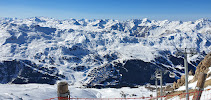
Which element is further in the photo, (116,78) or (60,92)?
(116,78)

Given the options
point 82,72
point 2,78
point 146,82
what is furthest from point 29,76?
point 146,82

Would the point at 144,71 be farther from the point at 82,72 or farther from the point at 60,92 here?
the point at 60,92

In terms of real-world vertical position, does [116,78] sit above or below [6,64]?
below

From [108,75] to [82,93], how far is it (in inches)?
3532

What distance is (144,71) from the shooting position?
199m

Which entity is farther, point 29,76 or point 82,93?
point 29,76

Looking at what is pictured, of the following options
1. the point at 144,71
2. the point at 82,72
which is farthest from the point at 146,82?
the point at 82,72

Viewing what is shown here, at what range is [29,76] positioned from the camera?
179 metres

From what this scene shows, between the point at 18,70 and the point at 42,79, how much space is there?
3316 centimetres

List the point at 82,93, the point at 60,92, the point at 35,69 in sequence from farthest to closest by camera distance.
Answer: the point at 35,69, the point at 82,93, the point at 60,92

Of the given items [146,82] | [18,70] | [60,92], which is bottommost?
[146,82]

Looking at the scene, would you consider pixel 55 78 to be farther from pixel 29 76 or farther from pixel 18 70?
pixel 18 70

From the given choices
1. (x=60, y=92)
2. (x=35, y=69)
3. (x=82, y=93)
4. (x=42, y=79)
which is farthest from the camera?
(x=35, y=69)

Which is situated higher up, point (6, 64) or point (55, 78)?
point (6, 64)
